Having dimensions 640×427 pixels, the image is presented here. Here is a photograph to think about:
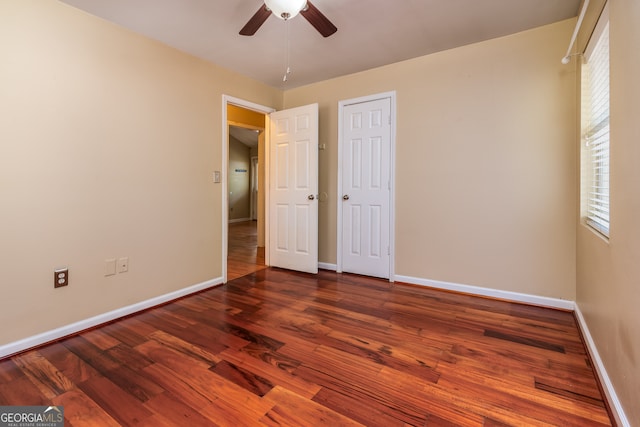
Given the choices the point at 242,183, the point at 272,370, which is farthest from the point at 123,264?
the point at 242,183

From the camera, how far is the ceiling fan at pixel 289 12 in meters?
1.76

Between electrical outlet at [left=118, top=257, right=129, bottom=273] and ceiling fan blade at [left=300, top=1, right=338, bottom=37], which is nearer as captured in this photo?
ceiling fan blade at [left=300, top=1, right=338, bottom=37]

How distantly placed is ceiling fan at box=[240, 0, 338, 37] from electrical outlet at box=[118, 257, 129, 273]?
2.05 m

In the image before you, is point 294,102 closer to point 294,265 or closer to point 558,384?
point 294,265

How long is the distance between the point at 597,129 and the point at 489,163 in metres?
0.89

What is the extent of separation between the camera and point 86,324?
2.24 metres

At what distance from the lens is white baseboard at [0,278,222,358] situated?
191cm

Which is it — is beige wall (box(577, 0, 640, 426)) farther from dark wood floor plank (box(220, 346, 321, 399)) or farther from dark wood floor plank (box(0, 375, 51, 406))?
dark wood floor plank (box(0, 375, 51, 406))

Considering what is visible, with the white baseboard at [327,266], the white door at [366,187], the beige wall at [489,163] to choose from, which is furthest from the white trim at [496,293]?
the white baseboard at [327,266]

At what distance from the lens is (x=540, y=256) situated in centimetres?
261

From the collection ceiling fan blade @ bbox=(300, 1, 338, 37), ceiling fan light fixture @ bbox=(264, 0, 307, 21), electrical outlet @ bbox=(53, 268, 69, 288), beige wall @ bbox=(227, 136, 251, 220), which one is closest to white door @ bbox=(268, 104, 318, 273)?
ceiling fan blade @ bbox=(300, 1, 338, 37)

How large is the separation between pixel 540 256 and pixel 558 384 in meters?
1.34

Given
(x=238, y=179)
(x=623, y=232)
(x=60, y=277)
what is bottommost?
(x=60, y=277)

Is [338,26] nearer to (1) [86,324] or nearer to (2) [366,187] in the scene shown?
(2) [366,187]
